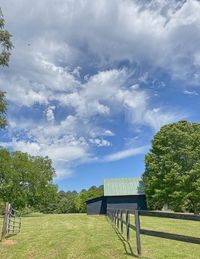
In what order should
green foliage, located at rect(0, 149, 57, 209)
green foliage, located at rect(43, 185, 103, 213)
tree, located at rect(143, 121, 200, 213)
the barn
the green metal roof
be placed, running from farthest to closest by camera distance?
green foliage, located at rect(43, 185, 103, 213)
green foliage, located at rect(0, 149, 57, 209)
the green metal roof
the barn
tree, located at rect(143, 121, 200, 213)

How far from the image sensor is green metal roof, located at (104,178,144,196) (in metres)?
50.7

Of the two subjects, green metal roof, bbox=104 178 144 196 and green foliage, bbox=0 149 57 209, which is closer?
green metal roof, bbox=104 178 144 196

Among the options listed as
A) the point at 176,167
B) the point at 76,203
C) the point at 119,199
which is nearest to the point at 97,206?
the point at 119,199

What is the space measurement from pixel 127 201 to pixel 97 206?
4.89 metres

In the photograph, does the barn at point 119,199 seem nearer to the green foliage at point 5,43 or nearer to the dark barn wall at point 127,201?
the dark barn wall at point 127,201

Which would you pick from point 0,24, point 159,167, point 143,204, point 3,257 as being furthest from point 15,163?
point 3,257

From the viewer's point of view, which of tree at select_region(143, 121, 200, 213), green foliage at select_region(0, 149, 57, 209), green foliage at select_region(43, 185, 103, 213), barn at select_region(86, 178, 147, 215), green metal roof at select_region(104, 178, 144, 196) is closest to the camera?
tree at select_region(143, 121, 200, 213)

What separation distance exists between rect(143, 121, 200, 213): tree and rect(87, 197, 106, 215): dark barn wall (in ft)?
38.7

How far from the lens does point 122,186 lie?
171 ft

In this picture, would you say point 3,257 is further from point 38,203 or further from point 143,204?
point 38,203

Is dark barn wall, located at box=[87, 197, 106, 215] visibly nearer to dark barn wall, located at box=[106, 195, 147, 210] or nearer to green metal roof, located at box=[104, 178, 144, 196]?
dark barn wall, located at box=[106, 195, 147, 210]

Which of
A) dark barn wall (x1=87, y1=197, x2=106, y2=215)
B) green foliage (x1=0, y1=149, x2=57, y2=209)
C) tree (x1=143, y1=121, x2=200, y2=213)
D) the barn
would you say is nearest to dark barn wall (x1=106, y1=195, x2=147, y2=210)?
the barn

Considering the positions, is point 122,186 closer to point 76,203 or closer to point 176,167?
point 176,167

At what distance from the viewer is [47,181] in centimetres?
5638
